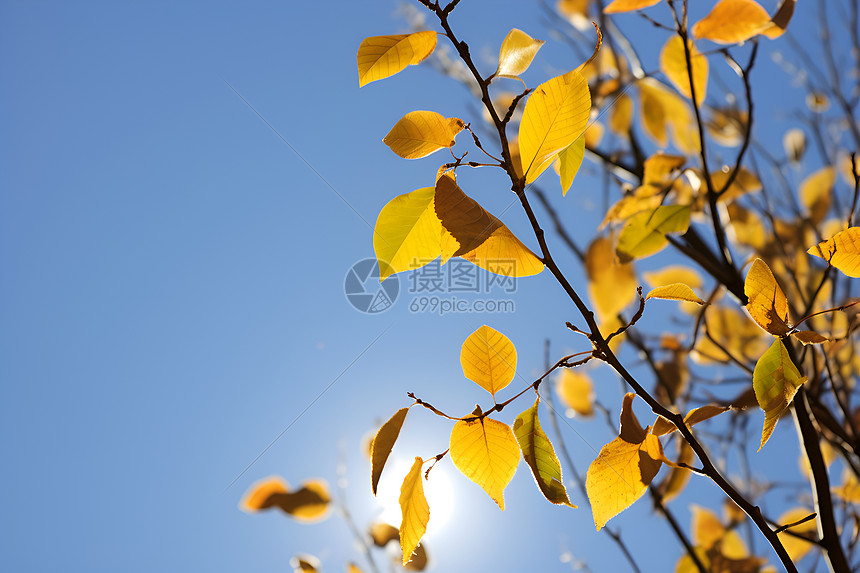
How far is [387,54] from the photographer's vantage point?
32 cm

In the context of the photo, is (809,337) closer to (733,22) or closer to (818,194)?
(733,22)

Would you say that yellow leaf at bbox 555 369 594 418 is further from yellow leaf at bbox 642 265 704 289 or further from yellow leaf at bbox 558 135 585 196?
yellow leaf at bbox 558 135 585 196

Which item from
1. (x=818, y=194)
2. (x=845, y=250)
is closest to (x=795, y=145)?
(x=818, y=194)

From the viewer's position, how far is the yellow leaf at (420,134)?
1.03 feet

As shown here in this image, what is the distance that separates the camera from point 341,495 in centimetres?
70

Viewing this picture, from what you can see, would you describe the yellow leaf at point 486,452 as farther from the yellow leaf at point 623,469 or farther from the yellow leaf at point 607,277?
the yellow leaf at point 607,277

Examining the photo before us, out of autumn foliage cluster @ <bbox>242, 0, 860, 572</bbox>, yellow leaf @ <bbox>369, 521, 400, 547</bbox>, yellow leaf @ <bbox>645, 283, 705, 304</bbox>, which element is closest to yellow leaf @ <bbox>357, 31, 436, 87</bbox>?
autumn foliage cluster @ <bbox>242, 0, 860, 572</bbox>

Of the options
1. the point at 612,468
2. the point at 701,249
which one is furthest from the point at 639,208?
the point at 612,468

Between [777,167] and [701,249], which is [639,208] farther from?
[777,167]

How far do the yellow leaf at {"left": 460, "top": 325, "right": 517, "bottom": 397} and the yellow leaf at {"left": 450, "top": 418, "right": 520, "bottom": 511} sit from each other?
3cm

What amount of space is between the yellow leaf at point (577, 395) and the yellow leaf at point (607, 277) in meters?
0.28

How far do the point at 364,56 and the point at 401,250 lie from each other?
0.12 meters

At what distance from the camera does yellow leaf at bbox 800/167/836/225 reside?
819mm

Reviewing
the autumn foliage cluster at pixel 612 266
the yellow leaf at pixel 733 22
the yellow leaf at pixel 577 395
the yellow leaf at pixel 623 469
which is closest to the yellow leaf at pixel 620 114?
the autumn foliage cluster at pixel 612 266
